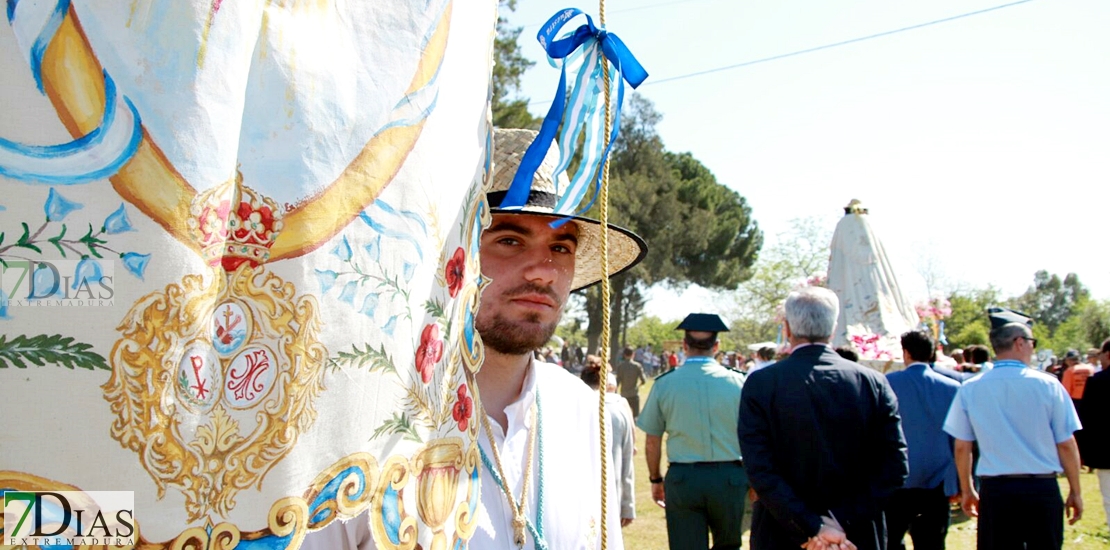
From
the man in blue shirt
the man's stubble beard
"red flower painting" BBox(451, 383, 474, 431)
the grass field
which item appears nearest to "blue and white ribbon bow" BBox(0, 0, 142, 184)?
"red flower painting" BBox(451, 383, 474, 431)

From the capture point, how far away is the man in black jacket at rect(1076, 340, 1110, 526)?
642cm

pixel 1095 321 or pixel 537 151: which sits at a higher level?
pixel 1095 321

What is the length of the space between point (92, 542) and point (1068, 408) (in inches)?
221

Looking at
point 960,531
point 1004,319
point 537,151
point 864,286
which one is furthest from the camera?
point 960,531

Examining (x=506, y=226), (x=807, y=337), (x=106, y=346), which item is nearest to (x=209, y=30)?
(x=106, y=346)

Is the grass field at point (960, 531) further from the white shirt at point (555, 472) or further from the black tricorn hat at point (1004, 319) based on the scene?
the white shirt at point (555, 472)

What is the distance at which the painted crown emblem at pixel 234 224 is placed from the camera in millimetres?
905

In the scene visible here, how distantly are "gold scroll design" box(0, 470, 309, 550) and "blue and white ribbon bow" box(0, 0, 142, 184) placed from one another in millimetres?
305

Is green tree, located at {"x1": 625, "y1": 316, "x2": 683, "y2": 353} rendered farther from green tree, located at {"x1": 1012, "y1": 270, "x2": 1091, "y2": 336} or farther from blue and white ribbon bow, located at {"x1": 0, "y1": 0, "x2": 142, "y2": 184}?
blue and white ribbon bow, located at {"x1": 0, "y1": 0, "x2": 142, "y2": 184}

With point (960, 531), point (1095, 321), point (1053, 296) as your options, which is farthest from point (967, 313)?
point (960, 531)

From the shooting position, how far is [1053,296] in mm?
79062

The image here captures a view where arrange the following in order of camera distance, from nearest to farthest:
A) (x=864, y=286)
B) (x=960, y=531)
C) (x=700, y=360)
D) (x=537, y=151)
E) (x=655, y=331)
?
(x=537, y=151) → (x=700, y=360) → (x=864, y=286) → (x=960, y=531) → (x=655, y=331)

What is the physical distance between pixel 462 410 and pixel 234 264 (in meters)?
0.43

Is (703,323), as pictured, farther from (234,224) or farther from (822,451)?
(234,224)
